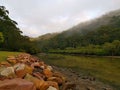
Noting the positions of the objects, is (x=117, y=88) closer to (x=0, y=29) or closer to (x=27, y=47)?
(x=0, y=29)

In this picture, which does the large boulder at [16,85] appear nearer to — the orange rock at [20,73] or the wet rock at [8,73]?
the wet rock at [8,73]

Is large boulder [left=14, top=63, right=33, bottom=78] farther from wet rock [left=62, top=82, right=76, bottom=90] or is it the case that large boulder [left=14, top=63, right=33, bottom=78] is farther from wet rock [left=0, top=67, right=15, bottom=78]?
wet rock [left=62, top=82, right=76, bottom=90]

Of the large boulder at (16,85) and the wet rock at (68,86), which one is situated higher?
the large boulder at (16,85)

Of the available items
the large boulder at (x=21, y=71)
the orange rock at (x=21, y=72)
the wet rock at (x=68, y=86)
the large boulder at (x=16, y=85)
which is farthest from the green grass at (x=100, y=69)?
the large boulder at (x=16, y=85)

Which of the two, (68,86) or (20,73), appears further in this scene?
(68,86)

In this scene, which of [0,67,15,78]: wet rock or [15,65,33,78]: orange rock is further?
[15,65,33,78]: orange rock

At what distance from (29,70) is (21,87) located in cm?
584

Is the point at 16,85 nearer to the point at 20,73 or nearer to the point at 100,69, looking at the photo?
the point at 20,73

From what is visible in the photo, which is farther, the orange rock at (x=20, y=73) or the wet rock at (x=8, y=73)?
the orange rock at (x=20, y=73)

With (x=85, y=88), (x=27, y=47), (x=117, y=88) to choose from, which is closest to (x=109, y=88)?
(x=117, y=88)

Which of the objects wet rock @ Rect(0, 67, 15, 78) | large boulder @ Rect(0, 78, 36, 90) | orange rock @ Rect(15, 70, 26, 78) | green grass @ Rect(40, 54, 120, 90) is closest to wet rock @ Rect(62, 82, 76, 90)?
orange rock @ Rect(15, 70, 26, 78)

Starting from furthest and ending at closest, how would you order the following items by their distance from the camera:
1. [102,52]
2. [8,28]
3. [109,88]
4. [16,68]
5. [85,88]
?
[102,52], [8,28], [109,88], [85,88], [16,68]

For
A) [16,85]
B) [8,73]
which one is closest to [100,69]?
[8,73]

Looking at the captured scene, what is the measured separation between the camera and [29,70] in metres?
20.2
